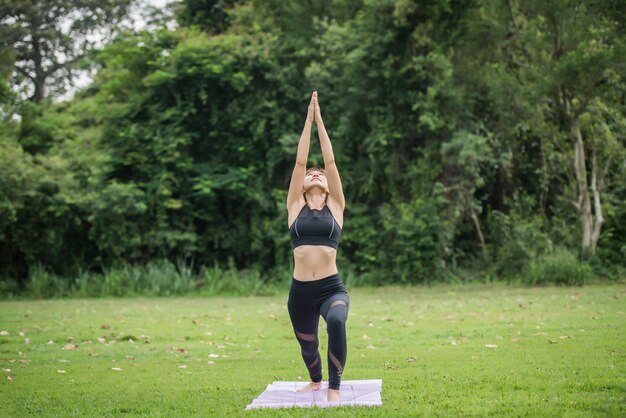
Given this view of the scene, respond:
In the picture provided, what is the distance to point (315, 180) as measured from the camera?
7.51 metres

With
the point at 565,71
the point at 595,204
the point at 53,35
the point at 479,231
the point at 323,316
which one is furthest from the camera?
the point at 53,35

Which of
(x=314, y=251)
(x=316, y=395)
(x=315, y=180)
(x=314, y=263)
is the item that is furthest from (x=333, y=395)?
(x=315, y=180)

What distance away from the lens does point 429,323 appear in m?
13.0

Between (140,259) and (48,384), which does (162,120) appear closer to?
(140,259)

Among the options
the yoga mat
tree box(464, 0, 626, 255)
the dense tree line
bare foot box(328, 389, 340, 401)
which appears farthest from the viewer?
the dense tree line

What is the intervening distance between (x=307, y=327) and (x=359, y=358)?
2348 mm

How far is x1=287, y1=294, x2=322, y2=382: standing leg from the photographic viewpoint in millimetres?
Result: 7367

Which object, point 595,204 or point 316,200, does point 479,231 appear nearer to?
point 595,204

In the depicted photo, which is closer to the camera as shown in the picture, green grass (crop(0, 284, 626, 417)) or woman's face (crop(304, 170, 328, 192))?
green grass (crop(0, 284, 626, 417))

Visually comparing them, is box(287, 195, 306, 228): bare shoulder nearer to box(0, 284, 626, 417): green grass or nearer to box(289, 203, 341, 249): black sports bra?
box(289, 203, 341, 249): black sports bra

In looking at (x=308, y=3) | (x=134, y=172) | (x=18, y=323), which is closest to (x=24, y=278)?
(x=134, y=172)

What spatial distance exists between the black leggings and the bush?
1423cm

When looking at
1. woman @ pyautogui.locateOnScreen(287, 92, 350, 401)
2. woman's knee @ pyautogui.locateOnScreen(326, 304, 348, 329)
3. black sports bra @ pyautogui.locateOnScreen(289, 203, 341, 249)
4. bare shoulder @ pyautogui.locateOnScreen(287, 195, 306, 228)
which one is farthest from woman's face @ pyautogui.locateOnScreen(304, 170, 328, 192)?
woman's knee @ pyautogui.locateOnScreen(326, 304, 348, 329)

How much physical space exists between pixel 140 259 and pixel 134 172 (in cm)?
295
